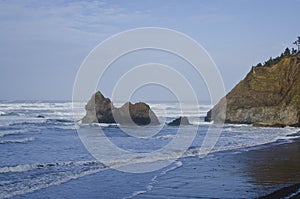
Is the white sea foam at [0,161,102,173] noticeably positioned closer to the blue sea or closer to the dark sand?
the blue sea

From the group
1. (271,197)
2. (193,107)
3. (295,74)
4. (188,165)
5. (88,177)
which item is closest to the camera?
(271,197)

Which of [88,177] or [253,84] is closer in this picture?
[88,177]

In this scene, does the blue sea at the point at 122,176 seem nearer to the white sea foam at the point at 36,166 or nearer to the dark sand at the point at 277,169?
the white sea foam at the point at 36,166

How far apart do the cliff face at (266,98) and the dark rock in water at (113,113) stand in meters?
11.4

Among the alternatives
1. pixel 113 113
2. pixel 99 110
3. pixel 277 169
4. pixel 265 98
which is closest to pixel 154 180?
pixel 277 169

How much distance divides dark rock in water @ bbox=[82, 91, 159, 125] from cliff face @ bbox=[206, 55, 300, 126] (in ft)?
37.3

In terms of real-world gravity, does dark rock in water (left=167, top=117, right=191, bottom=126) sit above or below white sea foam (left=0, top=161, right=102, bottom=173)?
above

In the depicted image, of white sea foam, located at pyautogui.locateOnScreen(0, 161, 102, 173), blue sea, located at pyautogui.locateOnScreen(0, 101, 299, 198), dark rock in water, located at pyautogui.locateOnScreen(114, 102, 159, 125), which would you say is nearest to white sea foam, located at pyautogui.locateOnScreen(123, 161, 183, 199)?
blue sea, located at pyautogui.locateOnScreen(0, 101, 299, 198)

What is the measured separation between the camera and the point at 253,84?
222 ft

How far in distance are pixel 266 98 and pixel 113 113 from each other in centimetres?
2110

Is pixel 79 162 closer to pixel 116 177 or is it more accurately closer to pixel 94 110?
pixel 116 177

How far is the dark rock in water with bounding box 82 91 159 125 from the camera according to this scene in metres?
58.9

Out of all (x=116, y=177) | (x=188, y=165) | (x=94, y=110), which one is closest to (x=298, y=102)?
(x=94, y=110)

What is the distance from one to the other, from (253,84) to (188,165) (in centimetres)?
5057
